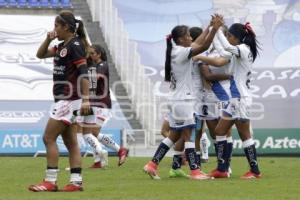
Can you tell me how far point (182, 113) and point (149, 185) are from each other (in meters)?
1.58

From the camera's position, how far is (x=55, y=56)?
11273mm

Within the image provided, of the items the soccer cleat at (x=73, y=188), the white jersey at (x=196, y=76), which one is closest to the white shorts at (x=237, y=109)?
the white jersey at (x=196, y=76)

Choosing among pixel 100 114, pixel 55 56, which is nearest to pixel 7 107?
pixel 100 114

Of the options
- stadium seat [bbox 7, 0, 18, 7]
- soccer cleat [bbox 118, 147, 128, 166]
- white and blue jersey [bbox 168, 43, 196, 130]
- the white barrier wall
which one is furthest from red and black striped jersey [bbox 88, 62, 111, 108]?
stadium seat [bbox 7, 0, 18, 7]

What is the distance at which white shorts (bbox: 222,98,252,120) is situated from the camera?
13.4 m

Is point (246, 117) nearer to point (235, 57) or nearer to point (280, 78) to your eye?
point (235, 57)

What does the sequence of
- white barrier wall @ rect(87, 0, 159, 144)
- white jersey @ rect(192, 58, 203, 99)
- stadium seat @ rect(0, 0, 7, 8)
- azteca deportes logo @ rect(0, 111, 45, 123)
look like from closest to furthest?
1. white jersey @ rect(192, 58, 203, 99)
2. azteca deportes logo @ rect(0, 111, 45, 123)
3. white barrier wall @ rect(87, 0, 159, 144)
4. stadium seat @ rect(0, 0, 7, 8)

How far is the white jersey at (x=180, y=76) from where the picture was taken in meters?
13.1

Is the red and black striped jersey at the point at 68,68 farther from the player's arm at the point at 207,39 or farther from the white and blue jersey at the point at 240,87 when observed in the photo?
the white and blue jersey at the point at 240,87

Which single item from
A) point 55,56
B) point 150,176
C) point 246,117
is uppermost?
point 55,56

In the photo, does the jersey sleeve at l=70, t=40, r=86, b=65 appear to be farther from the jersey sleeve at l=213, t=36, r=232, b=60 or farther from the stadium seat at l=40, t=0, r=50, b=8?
the stadium seat at l=40, t=0, r=50, b=8

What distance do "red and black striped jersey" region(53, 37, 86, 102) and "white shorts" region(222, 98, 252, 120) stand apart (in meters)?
3.03

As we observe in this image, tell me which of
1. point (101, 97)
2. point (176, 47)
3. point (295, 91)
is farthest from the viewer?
point (295, 91)

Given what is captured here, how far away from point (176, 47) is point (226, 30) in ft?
3.86
